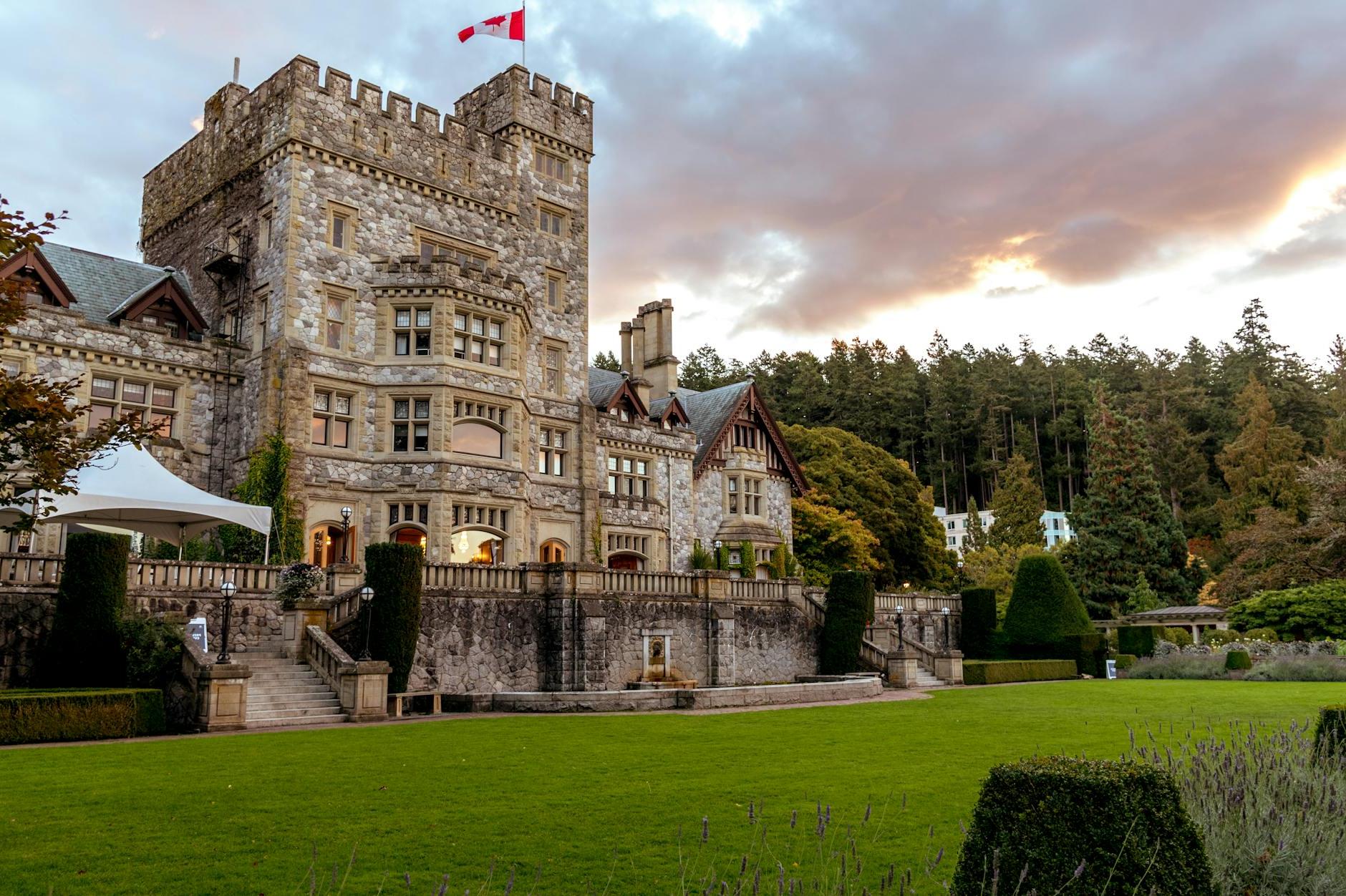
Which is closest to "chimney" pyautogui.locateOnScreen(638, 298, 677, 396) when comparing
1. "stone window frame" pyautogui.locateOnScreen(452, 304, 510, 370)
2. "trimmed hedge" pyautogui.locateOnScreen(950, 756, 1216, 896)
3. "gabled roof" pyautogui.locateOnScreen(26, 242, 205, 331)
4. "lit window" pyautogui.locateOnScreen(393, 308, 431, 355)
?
"stone window frame" pyautogui.locateOnScreen(452, 304, 510, 370)

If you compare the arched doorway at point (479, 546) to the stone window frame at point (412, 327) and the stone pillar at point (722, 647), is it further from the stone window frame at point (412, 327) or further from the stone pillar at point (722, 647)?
the stone pillar at point (722, 647)

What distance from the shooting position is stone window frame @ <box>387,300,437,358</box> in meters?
32.8

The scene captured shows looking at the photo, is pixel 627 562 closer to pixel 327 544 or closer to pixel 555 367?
pixel 555 367

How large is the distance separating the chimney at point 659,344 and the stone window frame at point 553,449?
10.9m

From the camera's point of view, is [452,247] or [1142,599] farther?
[1142,599]

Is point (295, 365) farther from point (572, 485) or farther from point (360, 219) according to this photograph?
point (572, 485)

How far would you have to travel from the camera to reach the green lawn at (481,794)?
7.48m

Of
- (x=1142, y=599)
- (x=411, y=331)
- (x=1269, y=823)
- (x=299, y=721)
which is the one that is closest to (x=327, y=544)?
(x=411, y=331)

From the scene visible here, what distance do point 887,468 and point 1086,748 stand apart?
5044 centimetres

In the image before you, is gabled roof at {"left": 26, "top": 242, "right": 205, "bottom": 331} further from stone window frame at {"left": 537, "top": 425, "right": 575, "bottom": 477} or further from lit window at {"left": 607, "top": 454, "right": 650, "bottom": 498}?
lit window at {"left": 607, "top": 454, "right": 650, "bottom": 498}

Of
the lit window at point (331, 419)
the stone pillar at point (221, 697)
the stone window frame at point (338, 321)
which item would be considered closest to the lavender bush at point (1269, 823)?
the stone pillar at point (221, 697)

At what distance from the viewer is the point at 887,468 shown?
206ft

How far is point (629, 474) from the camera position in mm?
42312

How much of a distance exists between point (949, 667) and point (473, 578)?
1677 centimetres
